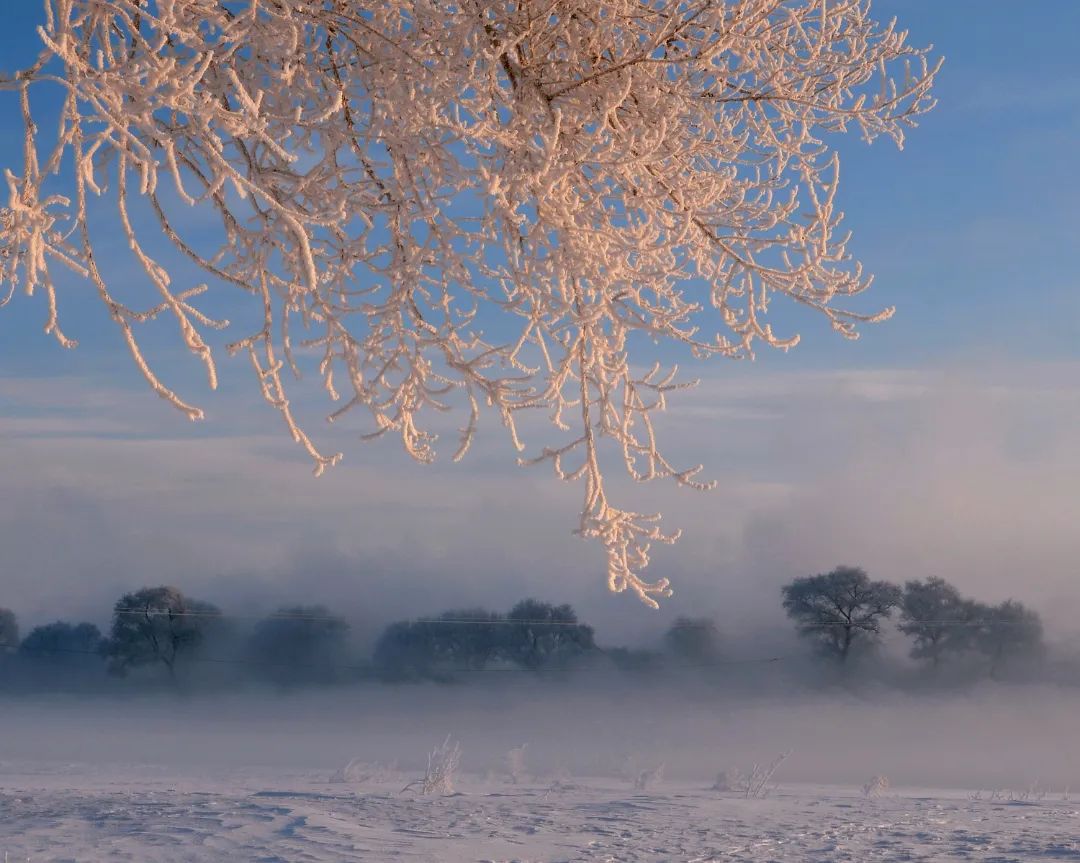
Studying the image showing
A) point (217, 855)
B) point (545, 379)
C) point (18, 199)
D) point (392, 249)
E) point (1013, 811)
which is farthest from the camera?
point (1013, 811)

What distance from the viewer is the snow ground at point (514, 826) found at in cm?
508

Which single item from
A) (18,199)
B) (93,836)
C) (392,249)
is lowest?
(93,836)

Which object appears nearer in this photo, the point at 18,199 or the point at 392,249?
the point at 18,199

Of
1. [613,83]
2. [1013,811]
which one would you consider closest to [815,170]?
[613,83]

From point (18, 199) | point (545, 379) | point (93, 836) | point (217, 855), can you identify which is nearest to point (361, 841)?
point (217, 855)

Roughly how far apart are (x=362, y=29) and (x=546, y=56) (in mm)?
528

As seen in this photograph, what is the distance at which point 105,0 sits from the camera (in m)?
2.33

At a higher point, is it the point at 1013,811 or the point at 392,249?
the point at 392,249

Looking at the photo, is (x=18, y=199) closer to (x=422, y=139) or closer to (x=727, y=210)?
(x=422, y=139)

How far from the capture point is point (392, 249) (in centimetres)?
332

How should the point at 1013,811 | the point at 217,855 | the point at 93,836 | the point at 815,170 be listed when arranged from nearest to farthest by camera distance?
the point at 815,170, the point at 217,855, the point at 93,836, the point at 1013,811

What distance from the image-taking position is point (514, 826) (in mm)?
5797

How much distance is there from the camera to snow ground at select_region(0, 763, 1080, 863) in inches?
200

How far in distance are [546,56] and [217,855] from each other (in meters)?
3.79
